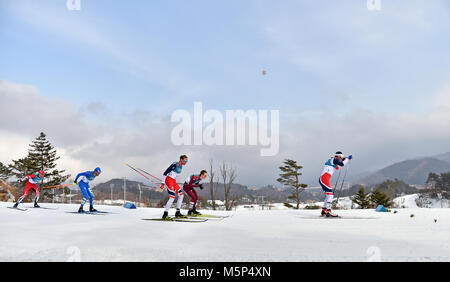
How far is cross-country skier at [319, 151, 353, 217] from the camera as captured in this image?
1074 cm

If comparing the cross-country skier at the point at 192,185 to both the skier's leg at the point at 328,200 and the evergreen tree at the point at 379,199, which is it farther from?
the evergreen tree at the point at 379,199

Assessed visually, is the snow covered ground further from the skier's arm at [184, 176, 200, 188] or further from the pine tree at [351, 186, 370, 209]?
the pine tree at [351, 186, 370, 209]

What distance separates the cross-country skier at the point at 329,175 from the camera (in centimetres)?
1074

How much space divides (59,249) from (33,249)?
0.44 m

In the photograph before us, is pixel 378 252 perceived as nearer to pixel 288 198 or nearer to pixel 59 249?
pixel 59 249

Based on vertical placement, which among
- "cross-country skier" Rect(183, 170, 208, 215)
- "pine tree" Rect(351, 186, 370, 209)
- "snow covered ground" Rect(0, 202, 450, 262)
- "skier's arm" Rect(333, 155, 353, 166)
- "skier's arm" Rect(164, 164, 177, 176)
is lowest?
"pine tree" Rect(351, 186, 370, 209)

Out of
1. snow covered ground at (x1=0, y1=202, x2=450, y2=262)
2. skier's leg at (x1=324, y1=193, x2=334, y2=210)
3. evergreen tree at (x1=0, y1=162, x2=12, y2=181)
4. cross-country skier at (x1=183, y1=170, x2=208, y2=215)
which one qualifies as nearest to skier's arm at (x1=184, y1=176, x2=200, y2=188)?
cross-country skier at (x1=183, y1=170, x2=208, y2=215)

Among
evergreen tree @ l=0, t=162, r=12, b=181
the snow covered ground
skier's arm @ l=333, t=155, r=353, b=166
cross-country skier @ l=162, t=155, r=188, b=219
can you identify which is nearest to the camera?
the snow covered ground

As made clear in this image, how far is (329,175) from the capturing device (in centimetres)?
1085

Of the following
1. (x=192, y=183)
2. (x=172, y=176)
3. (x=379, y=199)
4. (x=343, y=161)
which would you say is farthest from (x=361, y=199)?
(x=172, y=176)

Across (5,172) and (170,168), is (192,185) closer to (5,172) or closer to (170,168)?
(170,168)

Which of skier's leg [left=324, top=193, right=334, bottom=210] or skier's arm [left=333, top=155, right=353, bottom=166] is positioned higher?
skier's arm [left=333, top=155, right=353, bottom=166]

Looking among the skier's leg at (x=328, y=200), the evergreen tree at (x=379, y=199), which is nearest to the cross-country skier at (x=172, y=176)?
the skier's leg at (x=328, y=200)
